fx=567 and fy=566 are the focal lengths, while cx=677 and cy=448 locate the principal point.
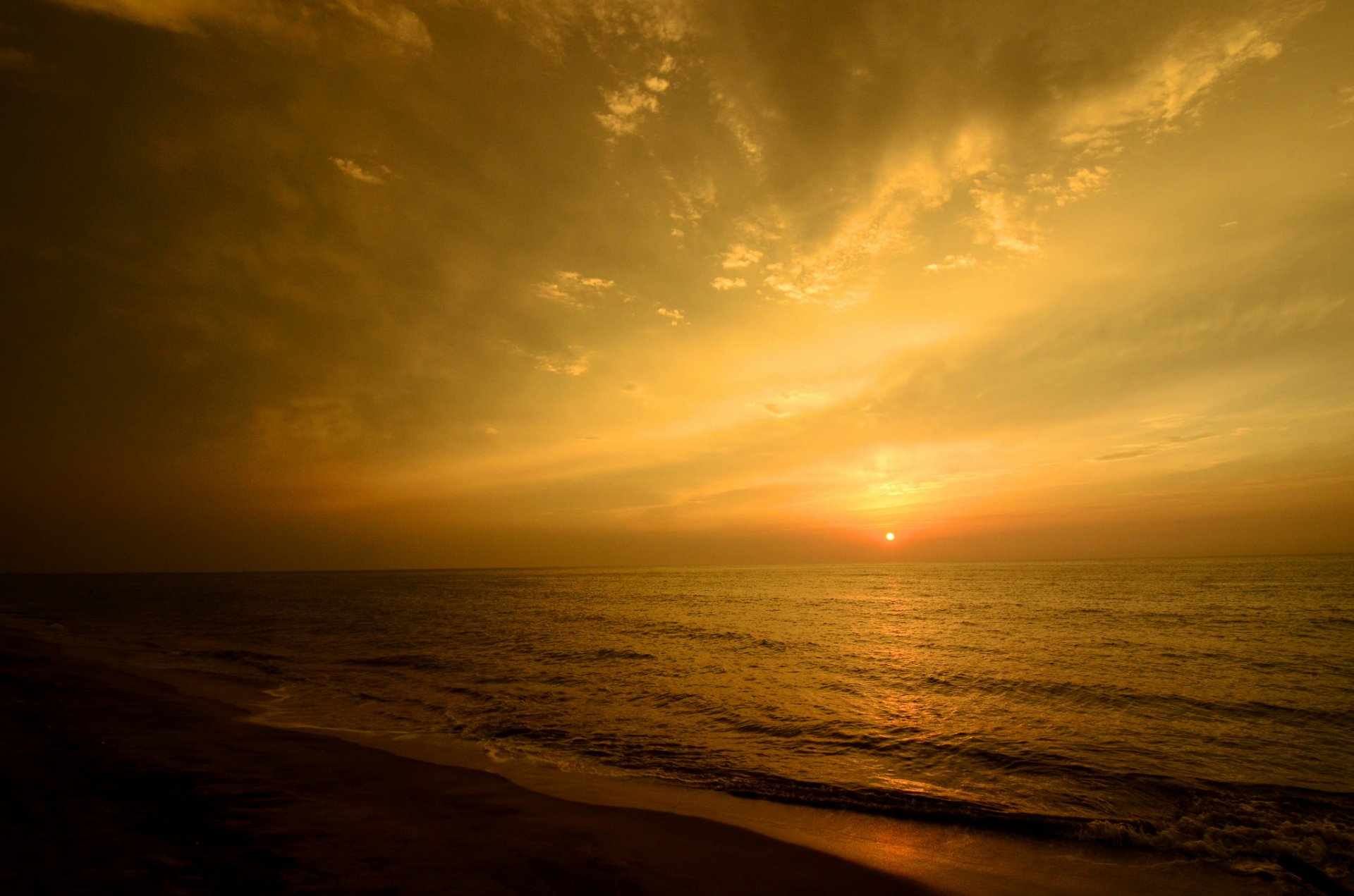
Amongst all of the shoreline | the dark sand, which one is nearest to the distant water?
the shoreline

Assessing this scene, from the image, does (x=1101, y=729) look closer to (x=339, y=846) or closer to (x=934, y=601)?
(x=339, y=846)

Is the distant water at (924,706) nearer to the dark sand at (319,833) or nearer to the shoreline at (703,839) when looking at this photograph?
the shoreline at (703,839)

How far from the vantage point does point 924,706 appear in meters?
20.2

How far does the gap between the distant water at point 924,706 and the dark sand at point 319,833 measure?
338 cm

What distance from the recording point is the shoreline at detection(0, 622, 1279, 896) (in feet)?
26.7

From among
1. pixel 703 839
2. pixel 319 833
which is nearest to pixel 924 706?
pixel 703 839

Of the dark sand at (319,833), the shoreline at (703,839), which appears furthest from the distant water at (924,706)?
the dark sand at (319,833)

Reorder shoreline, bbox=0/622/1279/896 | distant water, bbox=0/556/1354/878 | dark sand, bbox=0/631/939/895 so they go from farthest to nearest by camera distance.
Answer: distant water, bbox=0/556/1354/878 → shoreline, bbox=0/622/1279/896 → dark sand, bbox=0/631/939/895

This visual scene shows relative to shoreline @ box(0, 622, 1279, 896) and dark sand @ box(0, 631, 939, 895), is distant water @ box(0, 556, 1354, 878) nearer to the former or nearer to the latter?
shoreline @ box(0, 622, 1279, 896)

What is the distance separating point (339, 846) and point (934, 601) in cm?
7699

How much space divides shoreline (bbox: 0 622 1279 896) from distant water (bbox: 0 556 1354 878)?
2.91 feet

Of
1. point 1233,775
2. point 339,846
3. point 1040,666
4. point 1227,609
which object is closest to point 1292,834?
point 1233,775

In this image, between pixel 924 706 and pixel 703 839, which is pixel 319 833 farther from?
pixel 924 706

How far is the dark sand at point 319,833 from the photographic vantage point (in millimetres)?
6840
